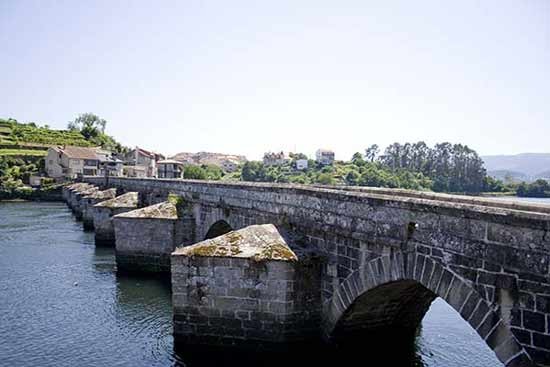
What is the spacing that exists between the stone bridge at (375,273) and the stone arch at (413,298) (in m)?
0.02

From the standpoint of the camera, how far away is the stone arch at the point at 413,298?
23.2 feet

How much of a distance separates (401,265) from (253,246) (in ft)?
14.7

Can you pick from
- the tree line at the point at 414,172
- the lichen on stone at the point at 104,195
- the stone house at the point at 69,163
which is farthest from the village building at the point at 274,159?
the lichen on stone at the point at 104,195

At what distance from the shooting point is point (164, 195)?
29.3m

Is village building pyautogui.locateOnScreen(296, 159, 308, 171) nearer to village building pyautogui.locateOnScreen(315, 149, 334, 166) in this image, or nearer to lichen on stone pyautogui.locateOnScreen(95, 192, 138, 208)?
village building pyautogui.locateOnScreen(315, 149, 334, 166)

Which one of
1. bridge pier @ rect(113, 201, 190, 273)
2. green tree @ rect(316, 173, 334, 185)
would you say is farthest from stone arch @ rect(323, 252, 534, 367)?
green tree @ rect(316, 173, 334, 185)

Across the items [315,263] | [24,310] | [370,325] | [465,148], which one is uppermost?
[465,148]

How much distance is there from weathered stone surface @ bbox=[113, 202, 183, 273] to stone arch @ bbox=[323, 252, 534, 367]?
12482mm

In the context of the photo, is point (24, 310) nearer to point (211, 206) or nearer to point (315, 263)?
point (211, 206)

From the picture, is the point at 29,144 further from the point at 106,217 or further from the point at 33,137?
the point at 106,217

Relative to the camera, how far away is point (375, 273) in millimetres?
9898

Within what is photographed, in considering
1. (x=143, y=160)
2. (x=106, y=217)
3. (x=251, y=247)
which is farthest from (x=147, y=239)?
(x=143, y=160)

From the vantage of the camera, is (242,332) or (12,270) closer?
(242,332)

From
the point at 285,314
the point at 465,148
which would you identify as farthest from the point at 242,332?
the point at 465,148
